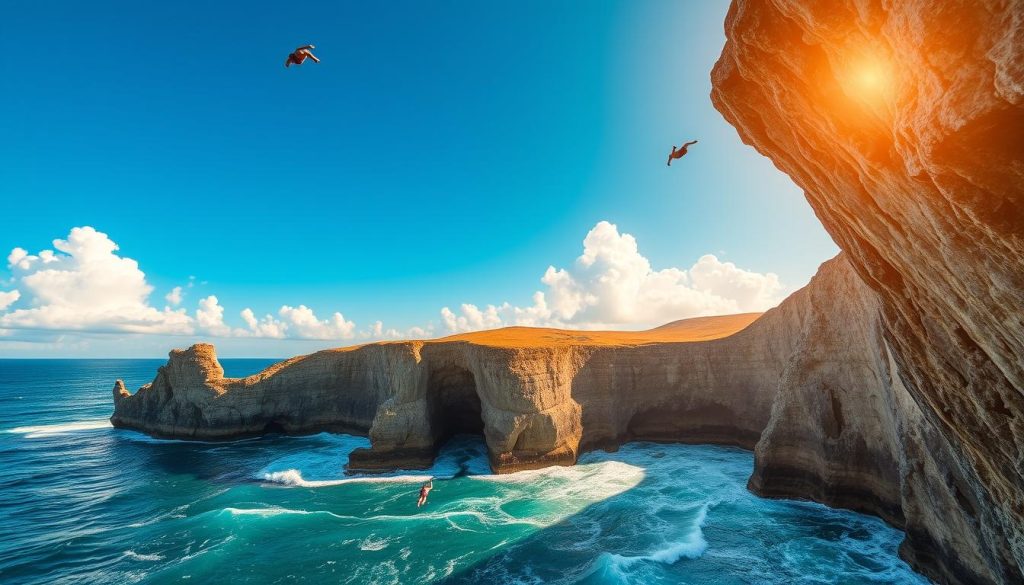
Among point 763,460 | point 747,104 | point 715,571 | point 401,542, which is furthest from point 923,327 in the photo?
point 401,542

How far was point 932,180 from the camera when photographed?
5898 millimetres

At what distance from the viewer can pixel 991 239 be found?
5883 millimetres

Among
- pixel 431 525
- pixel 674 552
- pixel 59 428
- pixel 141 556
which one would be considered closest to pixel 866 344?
pixel 674 552

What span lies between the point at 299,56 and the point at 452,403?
123ft

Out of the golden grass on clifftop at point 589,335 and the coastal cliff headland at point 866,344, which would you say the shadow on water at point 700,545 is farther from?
the golden grass on clifftop at point 589,335

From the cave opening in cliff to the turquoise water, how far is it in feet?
13.6

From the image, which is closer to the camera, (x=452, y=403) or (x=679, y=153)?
(x=679, y=153)

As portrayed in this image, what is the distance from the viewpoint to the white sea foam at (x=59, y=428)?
49.8 meters

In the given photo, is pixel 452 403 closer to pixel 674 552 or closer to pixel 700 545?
pixel 674 552

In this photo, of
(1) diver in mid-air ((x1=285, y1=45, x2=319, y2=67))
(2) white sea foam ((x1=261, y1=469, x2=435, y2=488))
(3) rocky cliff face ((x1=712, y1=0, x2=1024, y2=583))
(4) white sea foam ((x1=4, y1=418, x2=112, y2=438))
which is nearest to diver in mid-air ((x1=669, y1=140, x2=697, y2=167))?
(3) rocky cliff face ((x1=712, y1=0, x2=1024, y2=583))

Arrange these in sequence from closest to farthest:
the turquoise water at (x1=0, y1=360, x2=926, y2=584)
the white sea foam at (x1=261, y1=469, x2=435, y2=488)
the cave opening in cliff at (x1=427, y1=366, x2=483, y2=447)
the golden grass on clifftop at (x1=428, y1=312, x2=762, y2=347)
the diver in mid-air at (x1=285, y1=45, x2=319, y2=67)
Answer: the diver in mid-air at (x1=285, y1=45, x2=319, y2=67)
the turquoise water at (x1=0, y1=360, x2=926, y2=584)
the white sea foam at (x1=261, y1=469, x2=435, y2=488)
the cave opening in cliff at (x1=427, y1=366, x2=483, y2=447)
the golden grass on clifftop at (x1=428, y1=312, x2=762, y2=347)

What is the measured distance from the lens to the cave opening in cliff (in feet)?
127

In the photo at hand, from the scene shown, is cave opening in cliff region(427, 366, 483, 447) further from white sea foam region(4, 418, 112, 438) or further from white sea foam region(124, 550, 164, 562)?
white sea foam region(4, 418, 112, 438)

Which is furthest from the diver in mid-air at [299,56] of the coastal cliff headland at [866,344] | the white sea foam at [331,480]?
the white sea foam at [331,480]
